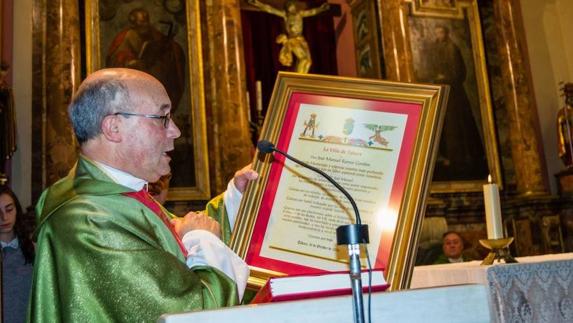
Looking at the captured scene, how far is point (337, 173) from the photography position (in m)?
2.36

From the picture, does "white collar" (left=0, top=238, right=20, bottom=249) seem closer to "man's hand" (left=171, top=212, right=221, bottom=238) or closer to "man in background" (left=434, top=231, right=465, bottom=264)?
"man's hand" (left=171, top=212, right=221, bottom=238)

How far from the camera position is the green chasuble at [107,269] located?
1.80 m

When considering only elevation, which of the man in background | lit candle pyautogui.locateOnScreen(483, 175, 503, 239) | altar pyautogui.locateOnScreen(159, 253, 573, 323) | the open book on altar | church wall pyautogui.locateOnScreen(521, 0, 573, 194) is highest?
church wall pyautogui.locateOnScreen(521, 0, 573, 194)

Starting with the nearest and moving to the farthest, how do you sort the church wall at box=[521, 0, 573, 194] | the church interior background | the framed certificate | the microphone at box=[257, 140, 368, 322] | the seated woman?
the microphone at box=[257, 140, 368, 322] < the framed certificate < the seated woman < the church interior background < the church wall at box=[521, 0, 573, 194]

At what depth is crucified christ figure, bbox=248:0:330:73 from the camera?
8930mm

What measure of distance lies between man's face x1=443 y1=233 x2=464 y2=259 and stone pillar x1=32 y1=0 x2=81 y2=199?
13.0 ft

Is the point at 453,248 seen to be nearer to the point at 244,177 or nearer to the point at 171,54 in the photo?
the point at 171,54

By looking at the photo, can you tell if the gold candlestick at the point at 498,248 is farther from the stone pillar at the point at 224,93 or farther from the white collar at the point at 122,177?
the stone pillar at the point at 224,93

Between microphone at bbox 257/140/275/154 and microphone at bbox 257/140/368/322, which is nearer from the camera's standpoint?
microphone at bbox 257/140/368/322

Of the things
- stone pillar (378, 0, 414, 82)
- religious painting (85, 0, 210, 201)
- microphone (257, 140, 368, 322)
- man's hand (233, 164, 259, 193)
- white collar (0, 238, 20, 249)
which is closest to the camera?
microphone (257, 140, 368, 322)

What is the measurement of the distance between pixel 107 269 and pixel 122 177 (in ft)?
1.39

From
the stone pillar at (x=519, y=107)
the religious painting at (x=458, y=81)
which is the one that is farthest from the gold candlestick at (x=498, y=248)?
the stone pillar at (x=519, y=107)

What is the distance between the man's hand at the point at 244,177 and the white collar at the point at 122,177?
418 mm

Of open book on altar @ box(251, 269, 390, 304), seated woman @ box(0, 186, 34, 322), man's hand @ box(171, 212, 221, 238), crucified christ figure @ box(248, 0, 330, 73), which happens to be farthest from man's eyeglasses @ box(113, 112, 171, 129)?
crucified christ figure @ box(248, 0, 330, 73)
